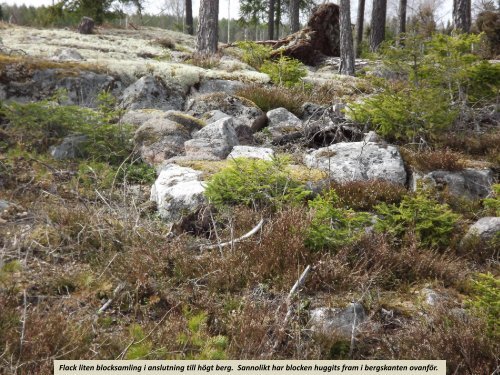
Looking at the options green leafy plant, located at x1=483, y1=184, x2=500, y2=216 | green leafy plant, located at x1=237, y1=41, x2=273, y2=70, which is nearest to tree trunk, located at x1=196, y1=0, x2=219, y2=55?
green leafy plant, located at x1=237, y1=41, x2=273, y2=70

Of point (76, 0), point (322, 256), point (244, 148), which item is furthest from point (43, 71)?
point (76, 0)

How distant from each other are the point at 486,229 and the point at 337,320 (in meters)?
2.42

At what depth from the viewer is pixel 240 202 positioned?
479 centimetres

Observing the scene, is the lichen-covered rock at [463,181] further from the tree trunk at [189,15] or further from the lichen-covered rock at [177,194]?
the tree trunk at [189,15]

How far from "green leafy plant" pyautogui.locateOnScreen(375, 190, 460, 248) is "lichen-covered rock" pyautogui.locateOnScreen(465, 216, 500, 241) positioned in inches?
9.2

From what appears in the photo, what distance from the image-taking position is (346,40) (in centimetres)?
1290

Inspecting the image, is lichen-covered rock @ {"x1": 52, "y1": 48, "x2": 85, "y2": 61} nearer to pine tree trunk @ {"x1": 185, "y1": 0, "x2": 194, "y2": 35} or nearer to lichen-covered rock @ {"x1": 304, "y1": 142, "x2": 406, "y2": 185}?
lichen-covered rock @ {"x1": 304, "y1": 142, "x2": 406, "y2": 185}

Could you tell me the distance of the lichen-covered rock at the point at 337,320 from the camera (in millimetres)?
3154

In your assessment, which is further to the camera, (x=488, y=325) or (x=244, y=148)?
(x=244, y=148)

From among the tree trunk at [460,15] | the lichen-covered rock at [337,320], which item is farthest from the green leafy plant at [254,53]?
the lichen-covered rock at [337,320]

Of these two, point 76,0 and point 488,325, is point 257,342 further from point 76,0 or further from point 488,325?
point 76,0

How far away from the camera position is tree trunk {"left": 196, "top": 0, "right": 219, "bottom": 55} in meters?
13.0

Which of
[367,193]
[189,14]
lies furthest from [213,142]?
[189,14]

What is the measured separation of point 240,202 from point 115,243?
1406mm
